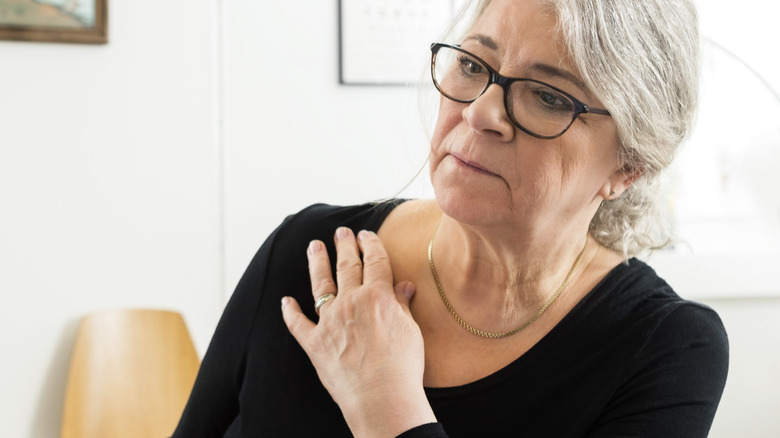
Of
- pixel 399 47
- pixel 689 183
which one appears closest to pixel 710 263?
pixel 689 183

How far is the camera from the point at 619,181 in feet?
3.65

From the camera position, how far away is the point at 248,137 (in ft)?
8.00

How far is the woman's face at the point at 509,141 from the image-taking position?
95 centimetres

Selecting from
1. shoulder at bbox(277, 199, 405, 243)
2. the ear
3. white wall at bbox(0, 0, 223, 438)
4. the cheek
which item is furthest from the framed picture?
the ear

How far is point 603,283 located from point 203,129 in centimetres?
158

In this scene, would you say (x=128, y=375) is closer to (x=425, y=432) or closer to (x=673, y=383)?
(x=425, y=432)

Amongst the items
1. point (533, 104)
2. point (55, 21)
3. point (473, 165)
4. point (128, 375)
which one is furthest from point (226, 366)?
point (55, 21)

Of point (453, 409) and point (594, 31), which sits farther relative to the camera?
point (453, 409)

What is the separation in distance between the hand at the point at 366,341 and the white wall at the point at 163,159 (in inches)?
54.2

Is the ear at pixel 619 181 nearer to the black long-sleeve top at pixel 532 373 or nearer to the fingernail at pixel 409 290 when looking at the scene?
the black long-sleeve top at pixel 532 373

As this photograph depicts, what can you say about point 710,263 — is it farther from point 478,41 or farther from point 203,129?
point 478,41

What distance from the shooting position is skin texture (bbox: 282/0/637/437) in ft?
Answer: 3.13

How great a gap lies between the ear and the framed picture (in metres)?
1.70

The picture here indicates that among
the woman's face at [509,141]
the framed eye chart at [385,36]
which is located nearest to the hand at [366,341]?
the woman's face at [509,141]
